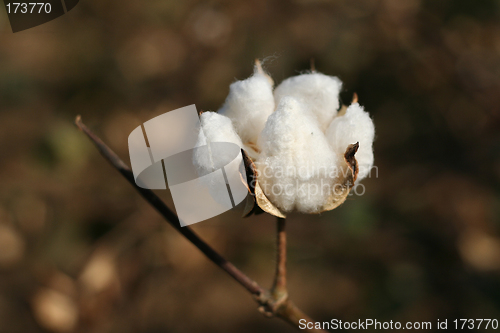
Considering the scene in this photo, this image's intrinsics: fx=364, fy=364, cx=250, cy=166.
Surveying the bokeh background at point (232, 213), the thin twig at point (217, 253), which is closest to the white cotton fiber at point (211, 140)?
the thin twig at point (217, 253)

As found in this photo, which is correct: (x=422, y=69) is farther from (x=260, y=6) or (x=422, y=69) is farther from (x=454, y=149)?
(x=260, y=6)

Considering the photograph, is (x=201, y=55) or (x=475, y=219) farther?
(x=201, y=55)

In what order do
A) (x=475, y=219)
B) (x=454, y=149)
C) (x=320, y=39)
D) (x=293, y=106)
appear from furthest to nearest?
(x=320, y=39), (x=454, y=149), (x=475, y=219), (x=293, y=106)

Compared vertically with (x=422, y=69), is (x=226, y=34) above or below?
above

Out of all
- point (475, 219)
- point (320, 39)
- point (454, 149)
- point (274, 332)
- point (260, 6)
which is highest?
point (260, 6)

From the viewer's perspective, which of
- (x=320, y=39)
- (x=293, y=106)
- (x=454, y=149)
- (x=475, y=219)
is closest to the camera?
(x=293, y=106)

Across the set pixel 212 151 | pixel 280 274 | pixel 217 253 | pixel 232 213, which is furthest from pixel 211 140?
pixel 232 213

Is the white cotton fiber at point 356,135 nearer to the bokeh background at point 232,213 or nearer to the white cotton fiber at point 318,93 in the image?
the white cotton fiber at point 318,93

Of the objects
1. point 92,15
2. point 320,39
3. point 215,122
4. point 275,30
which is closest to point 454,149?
point 320,39
